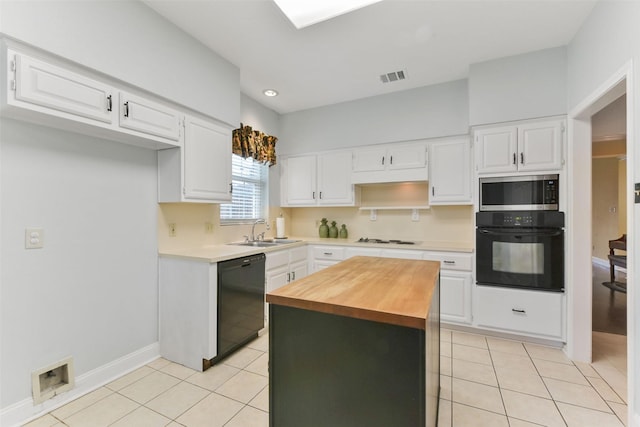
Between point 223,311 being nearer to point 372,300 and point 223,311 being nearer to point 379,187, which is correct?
point 372,300

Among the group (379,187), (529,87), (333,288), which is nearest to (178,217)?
(333,288)

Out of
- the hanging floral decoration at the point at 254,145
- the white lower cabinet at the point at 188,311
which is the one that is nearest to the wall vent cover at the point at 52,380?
the white lower cabinet at the point at 188,311

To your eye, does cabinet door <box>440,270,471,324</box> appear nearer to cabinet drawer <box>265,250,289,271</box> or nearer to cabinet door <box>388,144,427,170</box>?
cabinet door <box>388,144,427,170</box>

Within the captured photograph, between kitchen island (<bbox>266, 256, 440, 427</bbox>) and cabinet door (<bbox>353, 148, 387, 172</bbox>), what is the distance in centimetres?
247

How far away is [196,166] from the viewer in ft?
8.46

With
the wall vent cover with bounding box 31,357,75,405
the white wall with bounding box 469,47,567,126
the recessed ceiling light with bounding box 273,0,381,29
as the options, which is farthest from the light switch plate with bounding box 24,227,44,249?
the white wall with bounding box 469,47,567,126

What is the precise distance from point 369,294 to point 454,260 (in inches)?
84.9

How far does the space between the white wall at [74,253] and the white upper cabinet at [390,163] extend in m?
2.37

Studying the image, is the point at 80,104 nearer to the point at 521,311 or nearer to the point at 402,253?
the point at 402,253

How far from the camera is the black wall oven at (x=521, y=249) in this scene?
2.61 meters

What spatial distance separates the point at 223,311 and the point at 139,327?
72 centimetres

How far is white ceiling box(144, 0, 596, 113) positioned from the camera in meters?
2.11

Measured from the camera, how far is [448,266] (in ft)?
10.0

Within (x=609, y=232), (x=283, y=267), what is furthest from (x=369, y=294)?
(x=609, y=232)
